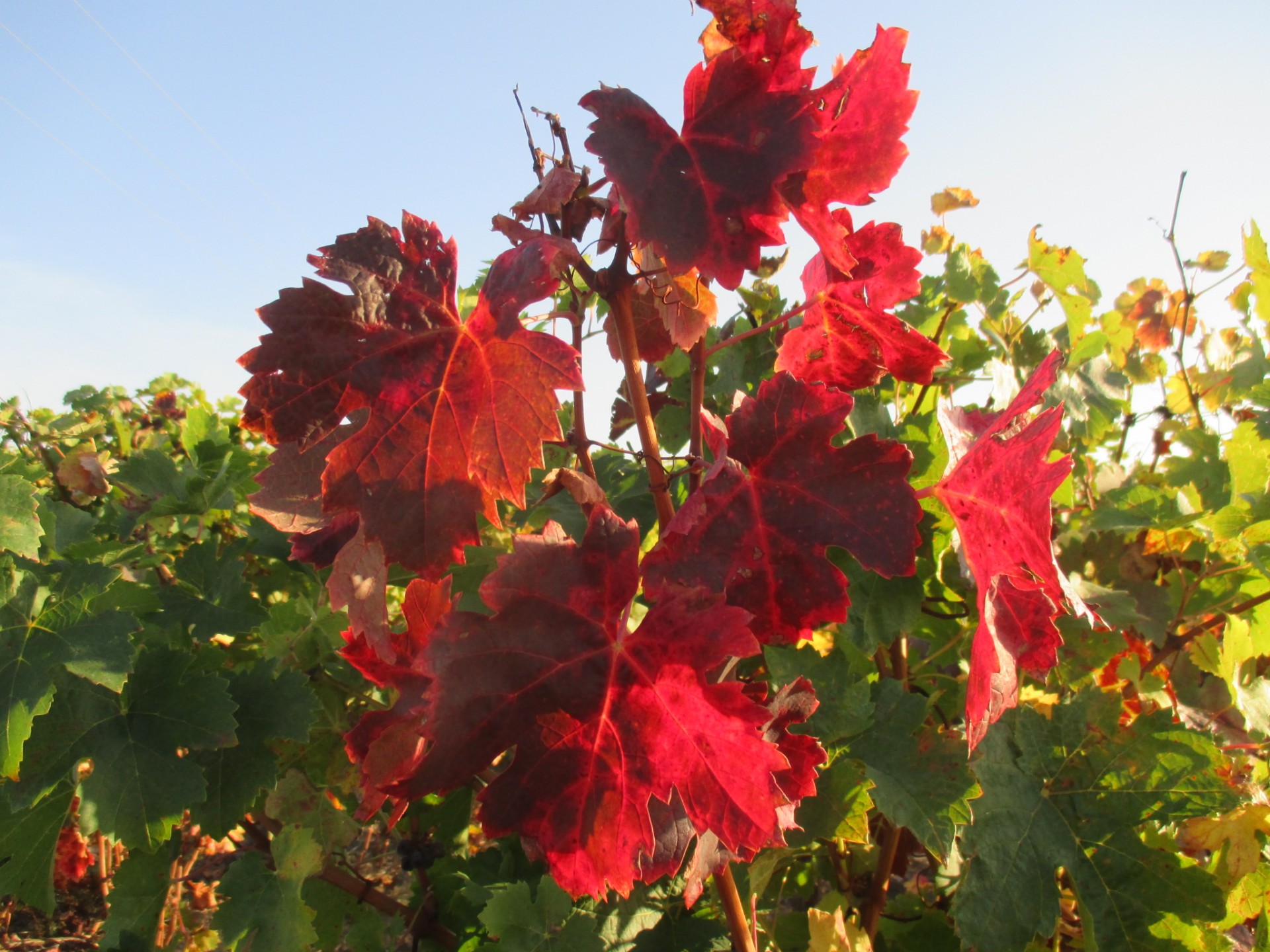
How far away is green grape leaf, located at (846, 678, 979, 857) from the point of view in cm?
104

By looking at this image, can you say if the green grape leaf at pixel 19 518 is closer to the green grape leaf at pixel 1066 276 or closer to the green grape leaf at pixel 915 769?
the green grape leaf at pixel 915 769

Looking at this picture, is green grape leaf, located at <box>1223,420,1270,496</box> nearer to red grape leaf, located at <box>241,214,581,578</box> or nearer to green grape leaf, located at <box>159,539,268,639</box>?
red grape leaf, located at <box>241,214,581,578</box>

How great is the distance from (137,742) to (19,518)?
37 cm

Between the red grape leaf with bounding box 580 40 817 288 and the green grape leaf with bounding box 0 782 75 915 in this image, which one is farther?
the green grape leaf with bounding box 0 782 75 915

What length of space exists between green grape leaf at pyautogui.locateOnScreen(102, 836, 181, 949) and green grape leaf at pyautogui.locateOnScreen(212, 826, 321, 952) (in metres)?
0.24

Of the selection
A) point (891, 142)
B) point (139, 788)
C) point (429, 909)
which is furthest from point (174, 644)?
point (891, 142)

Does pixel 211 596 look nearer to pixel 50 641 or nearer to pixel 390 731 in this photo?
pixel 50 641

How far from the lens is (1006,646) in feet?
2.51

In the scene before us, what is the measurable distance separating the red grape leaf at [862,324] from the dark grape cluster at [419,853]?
1292 millimetres

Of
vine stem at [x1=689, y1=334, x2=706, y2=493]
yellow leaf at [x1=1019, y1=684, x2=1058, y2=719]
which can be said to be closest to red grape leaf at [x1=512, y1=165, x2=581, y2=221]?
vine stem at [x1=689, y1=334, x2=706, y2=493]

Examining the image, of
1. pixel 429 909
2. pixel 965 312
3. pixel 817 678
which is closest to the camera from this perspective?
pixel 817 678

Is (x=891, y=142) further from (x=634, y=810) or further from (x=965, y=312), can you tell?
(x=965, y=312)

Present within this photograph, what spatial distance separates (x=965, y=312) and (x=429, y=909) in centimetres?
172

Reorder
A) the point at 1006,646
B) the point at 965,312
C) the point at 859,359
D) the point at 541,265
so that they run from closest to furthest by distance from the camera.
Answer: the point at 541,265 < the point at 1006,646 < the point at 859,359 < the point at 965,312
